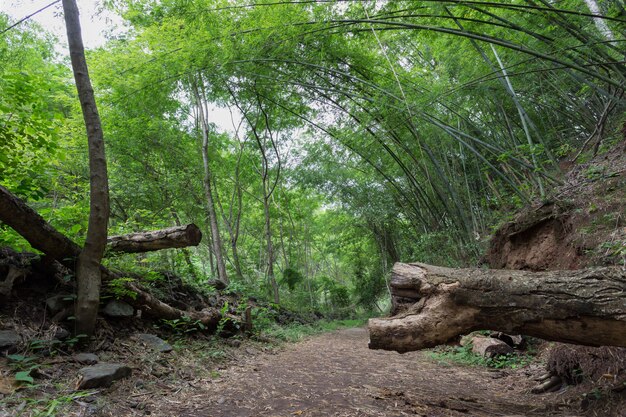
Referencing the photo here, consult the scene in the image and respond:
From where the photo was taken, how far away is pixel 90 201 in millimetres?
2656

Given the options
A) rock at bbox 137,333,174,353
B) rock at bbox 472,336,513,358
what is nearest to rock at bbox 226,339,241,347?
rock at bbox 137,333,174,353

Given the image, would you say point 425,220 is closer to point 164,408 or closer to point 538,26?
point 538,26

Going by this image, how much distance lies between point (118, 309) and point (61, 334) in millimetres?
655

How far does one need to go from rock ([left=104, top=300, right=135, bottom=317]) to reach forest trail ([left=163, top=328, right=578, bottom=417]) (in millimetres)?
1113

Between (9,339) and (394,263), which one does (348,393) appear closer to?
(394,263)

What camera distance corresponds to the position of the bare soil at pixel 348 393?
207 centimetres

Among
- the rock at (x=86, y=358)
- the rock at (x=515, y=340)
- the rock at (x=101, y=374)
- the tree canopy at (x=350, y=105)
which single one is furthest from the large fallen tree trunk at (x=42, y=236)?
the rock at (x=515, y=340)

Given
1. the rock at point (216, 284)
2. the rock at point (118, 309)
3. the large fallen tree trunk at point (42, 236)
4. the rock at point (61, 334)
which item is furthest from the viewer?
the rock at point (216, 284)

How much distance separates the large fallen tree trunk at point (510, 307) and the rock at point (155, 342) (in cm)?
206

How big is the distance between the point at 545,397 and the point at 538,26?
11.1ft

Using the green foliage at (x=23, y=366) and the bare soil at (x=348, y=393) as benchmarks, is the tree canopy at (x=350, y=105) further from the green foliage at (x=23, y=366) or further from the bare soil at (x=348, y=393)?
the bare soil at (x=348, y=393)

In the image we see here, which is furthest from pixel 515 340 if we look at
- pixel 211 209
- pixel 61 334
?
pixel 211 209

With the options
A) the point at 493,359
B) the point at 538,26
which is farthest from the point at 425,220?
the point at 538,26

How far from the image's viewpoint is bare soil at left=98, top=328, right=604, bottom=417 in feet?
6.81
